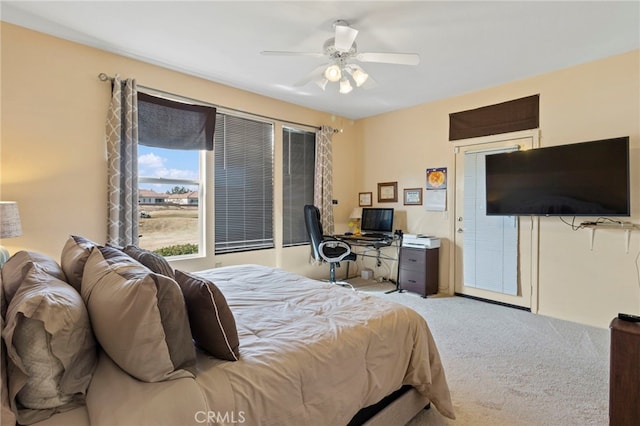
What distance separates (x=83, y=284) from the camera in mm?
1254

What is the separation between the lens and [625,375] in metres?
1.49

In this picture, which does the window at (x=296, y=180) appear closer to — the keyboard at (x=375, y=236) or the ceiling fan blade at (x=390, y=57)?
the keyboard at (x=375, y=236)

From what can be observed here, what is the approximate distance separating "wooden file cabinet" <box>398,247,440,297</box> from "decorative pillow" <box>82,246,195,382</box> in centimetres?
361

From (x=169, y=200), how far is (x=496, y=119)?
13.1ft

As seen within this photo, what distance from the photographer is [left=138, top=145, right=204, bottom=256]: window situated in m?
3.45

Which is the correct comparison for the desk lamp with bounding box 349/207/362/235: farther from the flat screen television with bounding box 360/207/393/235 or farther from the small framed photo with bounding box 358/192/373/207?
the small framed photo with bounding box 358/192/373/207

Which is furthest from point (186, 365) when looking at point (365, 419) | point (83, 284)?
point (365, 419)

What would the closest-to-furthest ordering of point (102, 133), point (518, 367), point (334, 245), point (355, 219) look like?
point (518, 367), point (102, 133), point (334, 245), point (355, 219)

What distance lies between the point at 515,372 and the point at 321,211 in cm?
318

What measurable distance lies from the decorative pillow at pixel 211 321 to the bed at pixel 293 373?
0.04 m

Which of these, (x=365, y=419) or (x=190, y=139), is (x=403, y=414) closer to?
(x=365, y=419)

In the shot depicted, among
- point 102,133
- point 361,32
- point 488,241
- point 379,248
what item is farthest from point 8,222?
point 488,241

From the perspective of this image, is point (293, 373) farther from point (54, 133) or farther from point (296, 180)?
point (296, 180)

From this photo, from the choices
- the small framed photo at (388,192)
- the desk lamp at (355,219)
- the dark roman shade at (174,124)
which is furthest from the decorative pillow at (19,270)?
the small framed photo at (388,192)
